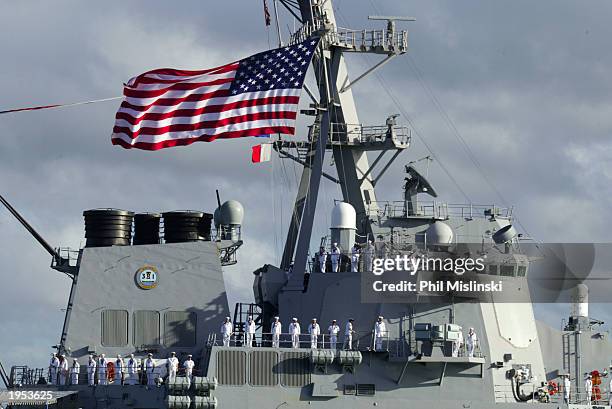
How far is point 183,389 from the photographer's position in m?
37.3

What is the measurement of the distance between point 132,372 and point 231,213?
622cm

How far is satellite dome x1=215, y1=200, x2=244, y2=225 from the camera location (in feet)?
142

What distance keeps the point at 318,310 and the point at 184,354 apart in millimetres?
4067

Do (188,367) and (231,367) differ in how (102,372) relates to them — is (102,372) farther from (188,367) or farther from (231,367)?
(231,367)

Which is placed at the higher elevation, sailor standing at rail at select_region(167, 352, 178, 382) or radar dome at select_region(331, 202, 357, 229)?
radar dome at select_region(331, 202, 357, 229)

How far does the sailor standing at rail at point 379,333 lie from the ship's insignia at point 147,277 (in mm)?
6903

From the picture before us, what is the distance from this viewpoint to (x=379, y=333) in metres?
38.9

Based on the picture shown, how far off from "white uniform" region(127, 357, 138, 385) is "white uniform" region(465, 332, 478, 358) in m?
9.15

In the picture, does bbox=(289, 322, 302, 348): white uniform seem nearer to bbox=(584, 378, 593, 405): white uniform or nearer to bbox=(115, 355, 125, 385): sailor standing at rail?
bbox=(115, 355, 125, 385): sailor standing at rail

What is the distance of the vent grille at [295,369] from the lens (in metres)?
38.3

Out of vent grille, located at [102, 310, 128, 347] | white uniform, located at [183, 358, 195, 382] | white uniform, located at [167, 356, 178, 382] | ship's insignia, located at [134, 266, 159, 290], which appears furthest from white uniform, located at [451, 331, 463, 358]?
vent grille, located at [102, 310, 128, 347]

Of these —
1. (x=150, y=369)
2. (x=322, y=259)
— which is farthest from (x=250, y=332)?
(x=322, y=259)

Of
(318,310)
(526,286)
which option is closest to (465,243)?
(526,286)

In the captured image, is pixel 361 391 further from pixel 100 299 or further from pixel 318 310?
pixel 100 299
